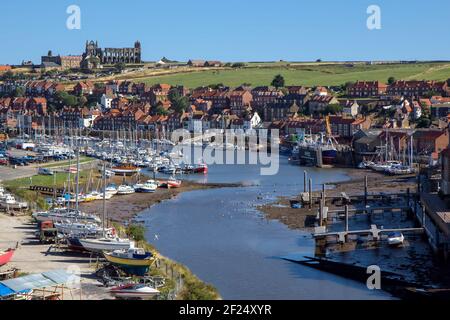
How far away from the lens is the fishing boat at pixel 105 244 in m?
16.3

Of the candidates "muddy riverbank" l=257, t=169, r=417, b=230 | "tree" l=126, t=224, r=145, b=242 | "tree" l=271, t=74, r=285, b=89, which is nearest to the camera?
"tree" l=126, t=224, r=145, b=242

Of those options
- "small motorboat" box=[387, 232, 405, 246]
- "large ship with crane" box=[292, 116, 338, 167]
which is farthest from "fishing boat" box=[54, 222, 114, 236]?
"large ship with crane" box=[292, 116, 338, 167]

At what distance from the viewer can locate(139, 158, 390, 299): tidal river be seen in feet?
48.7

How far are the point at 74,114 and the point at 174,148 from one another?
1736cm

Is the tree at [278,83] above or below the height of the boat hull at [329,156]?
above

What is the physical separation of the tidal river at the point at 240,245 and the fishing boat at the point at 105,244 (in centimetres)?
135

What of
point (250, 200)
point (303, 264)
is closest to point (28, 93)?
point (250, 200)

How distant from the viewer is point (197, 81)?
8206 cm

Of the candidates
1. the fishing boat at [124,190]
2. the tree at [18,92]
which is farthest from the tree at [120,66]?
the fishing boat at [124,190]

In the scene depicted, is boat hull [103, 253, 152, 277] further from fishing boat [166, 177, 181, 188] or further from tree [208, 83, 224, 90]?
tree [208, 83, 224, 90]

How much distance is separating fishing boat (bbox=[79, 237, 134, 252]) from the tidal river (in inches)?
53.2

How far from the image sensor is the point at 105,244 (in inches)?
646

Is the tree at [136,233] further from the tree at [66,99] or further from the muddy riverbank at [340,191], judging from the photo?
the tree at [66,99]

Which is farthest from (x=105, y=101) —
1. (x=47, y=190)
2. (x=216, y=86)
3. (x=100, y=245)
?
(x=100, y=245)
